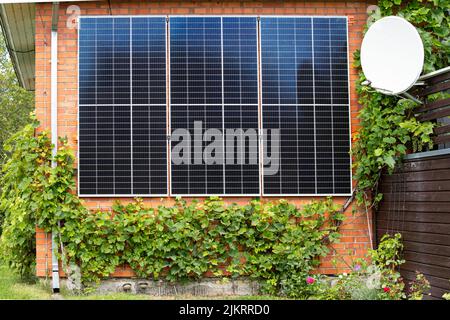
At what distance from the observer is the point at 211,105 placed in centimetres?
778

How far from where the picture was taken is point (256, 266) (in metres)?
7.61

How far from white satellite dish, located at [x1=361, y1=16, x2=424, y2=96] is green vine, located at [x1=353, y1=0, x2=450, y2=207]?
1.39 ft

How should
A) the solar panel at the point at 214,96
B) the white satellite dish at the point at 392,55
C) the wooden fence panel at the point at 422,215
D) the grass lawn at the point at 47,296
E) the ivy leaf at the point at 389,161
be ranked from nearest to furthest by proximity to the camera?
1. the wooden fence panel at the point at 422,215
2. the white satellite dish at the point at 392,55
3. the ivy leaf at the point at 389,161
4. the grass lawn at the point at 47,296
5. the solar panel at the point at 214,96

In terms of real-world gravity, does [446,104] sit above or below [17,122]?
below

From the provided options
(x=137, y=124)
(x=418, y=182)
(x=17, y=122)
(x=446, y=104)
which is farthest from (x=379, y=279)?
(x=17, y=122)

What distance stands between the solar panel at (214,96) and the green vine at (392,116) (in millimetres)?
1435

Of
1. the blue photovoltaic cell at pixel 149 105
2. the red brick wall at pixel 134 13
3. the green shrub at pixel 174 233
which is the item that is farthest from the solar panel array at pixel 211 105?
the green shrub at pixel 174 233

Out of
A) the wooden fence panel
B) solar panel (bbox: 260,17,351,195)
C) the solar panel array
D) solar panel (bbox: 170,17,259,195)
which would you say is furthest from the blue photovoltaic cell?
the wooden fence panel

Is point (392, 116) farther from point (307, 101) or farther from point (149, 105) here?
point (149, 105)

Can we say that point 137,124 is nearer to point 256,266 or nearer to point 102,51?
point 102,51

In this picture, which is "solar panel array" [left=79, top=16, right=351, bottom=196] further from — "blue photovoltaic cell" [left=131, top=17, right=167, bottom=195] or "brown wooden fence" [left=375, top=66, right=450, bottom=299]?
"brown wooden fence" [left=375, top=66, right=450, bottom=299]

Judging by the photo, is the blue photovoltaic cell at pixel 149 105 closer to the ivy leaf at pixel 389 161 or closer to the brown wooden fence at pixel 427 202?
the ivy leaf at pixel 389 161

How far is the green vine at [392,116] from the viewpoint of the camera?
718 cm

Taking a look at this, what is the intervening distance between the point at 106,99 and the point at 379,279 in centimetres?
429
